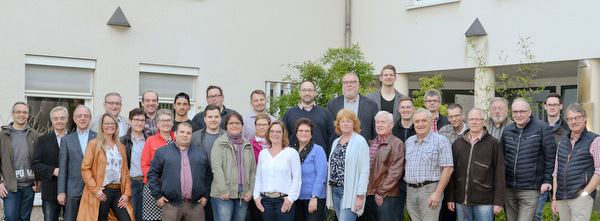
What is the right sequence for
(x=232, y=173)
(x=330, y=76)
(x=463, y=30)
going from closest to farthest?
1. (x=232, y=173)
2. (x=330, y=76)
3. (x=463, y=30)

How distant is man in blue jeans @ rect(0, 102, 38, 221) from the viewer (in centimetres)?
714

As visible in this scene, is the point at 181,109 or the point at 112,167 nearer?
the point at 112,167

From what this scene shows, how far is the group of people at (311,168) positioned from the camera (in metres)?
6.33

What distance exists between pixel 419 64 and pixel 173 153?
22.7ft

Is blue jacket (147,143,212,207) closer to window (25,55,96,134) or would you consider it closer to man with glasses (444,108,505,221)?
man with glasses (444,108,505,221)

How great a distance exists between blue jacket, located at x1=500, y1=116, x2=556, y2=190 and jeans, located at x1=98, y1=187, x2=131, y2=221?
4.05 meters

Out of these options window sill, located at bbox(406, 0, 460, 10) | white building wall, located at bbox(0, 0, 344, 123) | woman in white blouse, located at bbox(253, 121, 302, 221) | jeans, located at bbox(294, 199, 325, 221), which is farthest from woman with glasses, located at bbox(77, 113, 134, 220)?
window sill, located at bbox(406, 0, 460, 10)

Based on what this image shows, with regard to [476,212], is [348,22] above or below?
above

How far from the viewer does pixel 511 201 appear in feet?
21.7

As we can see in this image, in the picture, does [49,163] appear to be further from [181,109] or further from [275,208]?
[275,208]

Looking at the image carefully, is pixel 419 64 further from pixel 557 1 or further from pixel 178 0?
pixel 178 0

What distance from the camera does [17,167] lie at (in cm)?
718

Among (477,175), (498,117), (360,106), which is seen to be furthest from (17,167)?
(498,117)

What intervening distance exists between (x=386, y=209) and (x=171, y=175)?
86.3 inches
